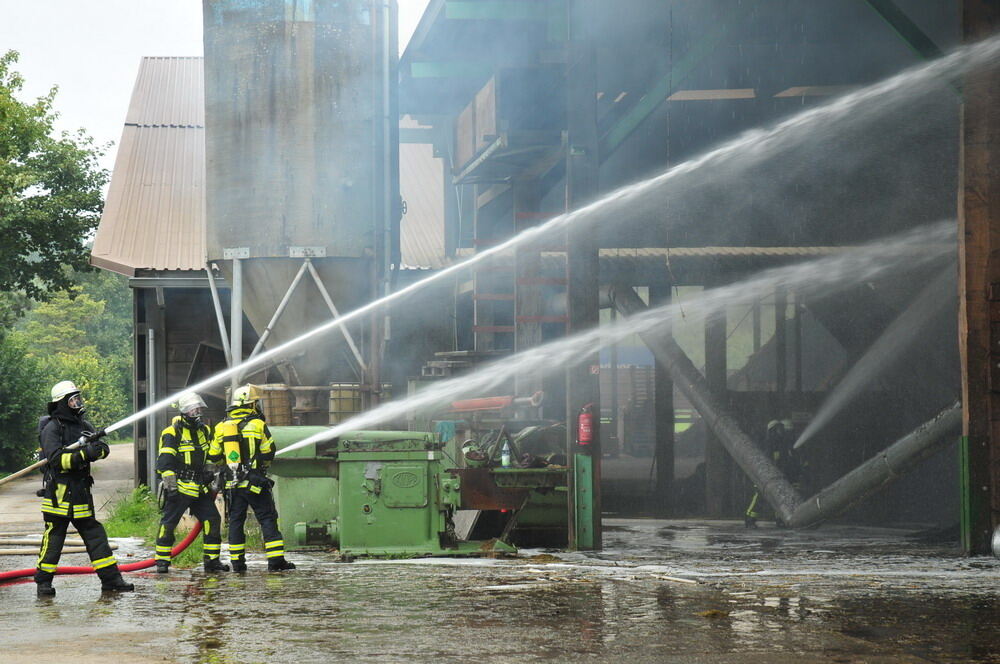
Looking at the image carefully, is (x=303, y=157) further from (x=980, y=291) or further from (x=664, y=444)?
(x=980, y=291)

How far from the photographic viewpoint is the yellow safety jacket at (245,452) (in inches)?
415

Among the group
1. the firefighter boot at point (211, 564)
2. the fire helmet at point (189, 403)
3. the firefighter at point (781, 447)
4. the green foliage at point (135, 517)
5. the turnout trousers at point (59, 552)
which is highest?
the fire helmet at point (189, 403)

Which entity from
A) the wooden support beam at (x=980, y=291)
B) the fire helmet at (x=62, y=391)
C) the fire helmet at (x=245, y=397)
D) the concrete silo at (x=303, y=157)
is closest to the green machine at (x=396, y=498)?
the fire helmet at (x=245, y=397)

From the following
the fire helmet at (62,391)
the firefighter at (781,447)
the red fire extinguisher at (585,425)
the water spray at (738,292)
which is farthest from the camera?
the firefighter at (781,447)

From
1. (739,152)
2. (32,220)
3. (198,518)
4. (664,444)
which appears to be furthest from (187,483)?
(32,220)

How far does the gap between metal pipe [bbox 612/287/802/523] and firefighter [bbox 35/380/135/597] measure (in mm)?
6399

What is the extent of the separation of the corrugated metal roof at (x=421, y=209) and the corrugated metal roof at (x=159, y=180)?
3.58 meters

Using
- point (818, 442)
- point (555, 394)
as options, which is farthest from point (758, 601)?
point (818, 442)

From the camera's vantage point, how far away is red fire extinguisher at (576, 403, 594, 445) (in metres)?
11.4

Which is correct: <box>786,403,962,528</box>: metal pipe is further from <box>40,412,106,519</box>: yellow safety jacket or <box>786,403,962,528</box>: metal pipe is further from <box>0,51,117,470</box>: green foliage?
<box>0,51,117,470</box>: green foliage

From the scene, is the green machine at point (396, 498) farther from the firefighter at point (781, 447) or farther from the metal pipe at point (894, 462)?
the firefighter at point (781, 447)

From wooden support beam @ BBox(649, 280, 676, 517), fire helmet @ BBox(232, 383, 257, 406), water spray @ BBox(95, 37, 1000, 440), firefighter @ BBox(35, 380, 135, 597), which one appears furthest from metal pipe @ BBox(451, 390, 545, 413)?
firefighter @ BBox(35, 380, 135, 597)

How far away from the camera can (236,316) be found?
16391 millimetres

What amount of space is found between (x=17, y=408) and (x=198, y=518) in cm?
1817
